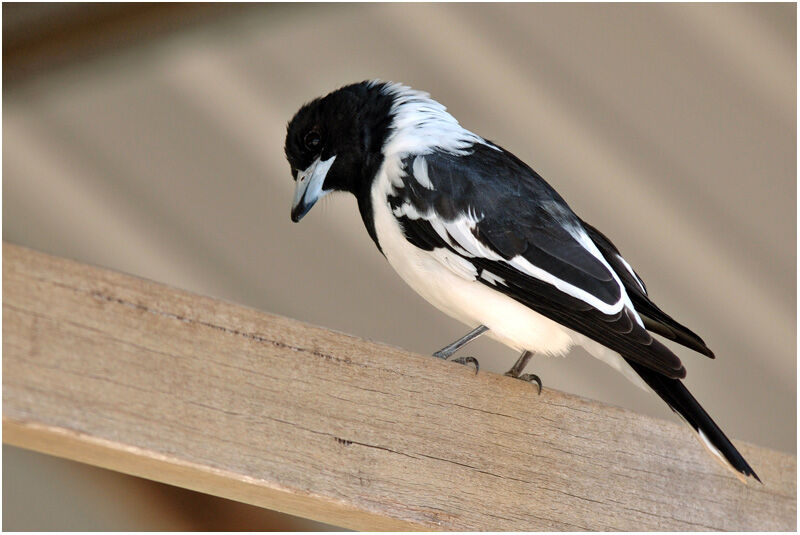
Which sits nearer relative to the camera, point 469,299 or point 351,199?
point 469,299

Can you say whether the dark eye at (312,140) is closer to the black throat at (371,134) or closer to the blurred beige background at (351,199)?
the black throat at (371,134)

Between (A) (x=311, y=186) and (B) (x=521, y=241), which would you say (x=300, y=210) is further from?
(B) (x=521, y=241)

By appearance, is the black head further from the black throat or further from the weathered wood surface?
the weathered wood surface

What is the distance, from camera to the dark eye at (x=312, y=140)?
1.31 meters

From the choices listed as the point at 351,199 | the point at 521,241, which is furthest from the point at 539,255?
the point at 351,199

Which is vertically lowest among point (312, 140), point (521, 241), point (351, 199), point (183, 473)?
point (351, 199)

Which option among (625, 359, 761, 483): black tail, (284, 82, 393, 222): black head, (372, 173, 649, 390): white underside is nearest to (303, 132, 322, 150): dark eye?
(284, 82, 393, 222): black head

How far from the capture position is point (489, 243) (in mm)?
1121

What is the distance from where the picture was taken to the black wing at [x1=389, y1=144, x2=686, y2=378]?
108cm

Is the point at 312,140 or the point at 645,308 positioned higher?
the point at 645,308

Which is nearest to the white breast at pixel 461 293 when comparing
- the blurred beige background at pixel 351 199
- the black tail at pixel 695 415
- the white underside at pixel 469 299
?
the white underside at pixel 469 299

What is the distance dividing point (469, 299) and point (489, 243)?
0.07 metres

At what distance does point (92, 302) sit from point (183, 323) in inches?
3.1

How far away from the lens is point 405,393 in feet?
3.09
